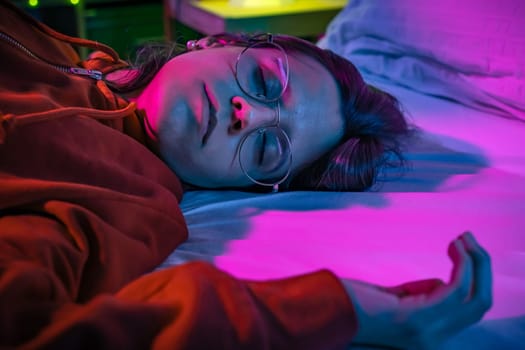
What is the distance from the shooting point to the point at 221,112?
93 centimetres

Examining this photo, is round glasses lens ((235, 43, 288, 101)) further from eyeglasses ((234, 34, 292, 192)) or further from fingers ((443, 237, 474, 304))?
fingers ((443, 237, 474, 304))

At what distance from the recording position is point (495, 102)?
4.37 ft

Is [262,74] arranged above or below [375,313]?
above

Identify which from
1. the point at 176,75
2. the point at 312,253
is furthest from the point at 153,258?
the point at 176,75

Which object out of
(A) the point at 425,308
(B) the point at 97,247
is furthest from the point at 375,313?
(B) the point at 97,247

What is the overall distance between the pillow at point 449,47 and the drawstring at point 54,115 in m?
0.84

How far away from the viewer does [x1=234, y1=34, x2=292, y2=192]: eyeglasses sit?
3.19 feet

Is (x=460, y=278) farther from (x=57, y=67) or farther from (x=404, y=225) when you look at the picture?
(x=57, y=67)

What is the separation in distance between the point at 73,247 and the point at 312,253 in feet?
1.11

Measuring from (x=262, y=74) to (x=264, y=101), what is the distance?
53 mm

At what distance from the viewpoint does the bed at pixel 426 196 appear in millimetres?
793

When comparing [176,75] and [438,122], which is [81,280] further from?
[438,122]

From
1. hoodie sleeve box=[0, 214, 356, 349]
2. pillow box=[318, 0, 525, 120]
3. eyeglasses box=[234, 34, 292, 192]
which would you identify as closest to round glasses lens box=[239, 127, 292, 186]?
eyeglasses box=[234, 34, 292, 192]

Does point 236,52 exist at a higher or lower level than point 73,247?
higher
